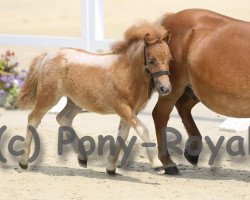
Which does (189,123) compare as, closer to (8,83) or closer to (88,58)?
(88,58)

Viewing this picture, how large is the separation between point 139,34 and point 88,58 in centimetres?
55

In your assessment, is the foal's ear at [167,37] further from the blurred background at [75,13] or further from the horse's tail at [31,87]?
the blurred background at [75,13]

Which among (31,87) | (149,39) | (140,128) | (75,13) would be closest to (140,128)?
(140,128)

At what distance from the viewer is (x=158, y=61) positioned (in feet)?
20.7

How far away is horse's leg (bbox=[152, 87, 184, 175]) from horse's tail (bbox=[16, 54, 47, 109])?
1.07 meters

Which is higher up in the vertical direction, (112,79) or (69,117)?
(112,79)

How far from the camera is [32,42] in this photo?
10320 millimetres

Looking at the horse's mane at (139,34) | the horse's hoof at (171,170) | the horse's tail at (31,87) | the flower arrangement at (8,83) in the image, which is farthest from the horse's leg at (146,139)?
the flower arrangement at (8,83)

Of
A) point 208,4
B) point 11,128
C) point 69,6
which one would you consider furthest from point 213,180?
point 69,6

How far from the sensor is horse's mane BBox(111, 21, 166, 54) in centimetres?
636

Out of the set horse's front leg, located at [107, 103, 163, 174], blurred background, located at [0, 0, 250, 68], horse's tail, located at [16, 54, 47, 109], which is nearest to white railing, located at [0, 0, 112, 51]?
horse's tail, located at [16, 54, 47, 109]

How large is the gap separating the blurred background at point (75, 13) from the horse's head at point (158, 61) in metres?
10.6

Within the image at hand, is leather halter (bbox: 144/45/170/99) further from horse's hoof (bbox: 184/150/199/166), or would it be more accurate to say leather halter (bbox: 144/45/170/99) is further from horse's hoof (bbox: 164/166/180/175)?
horse's hoof (bbox: 184/150/199/166)

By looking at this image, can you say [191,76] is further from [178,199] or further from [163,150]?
[178,199]
